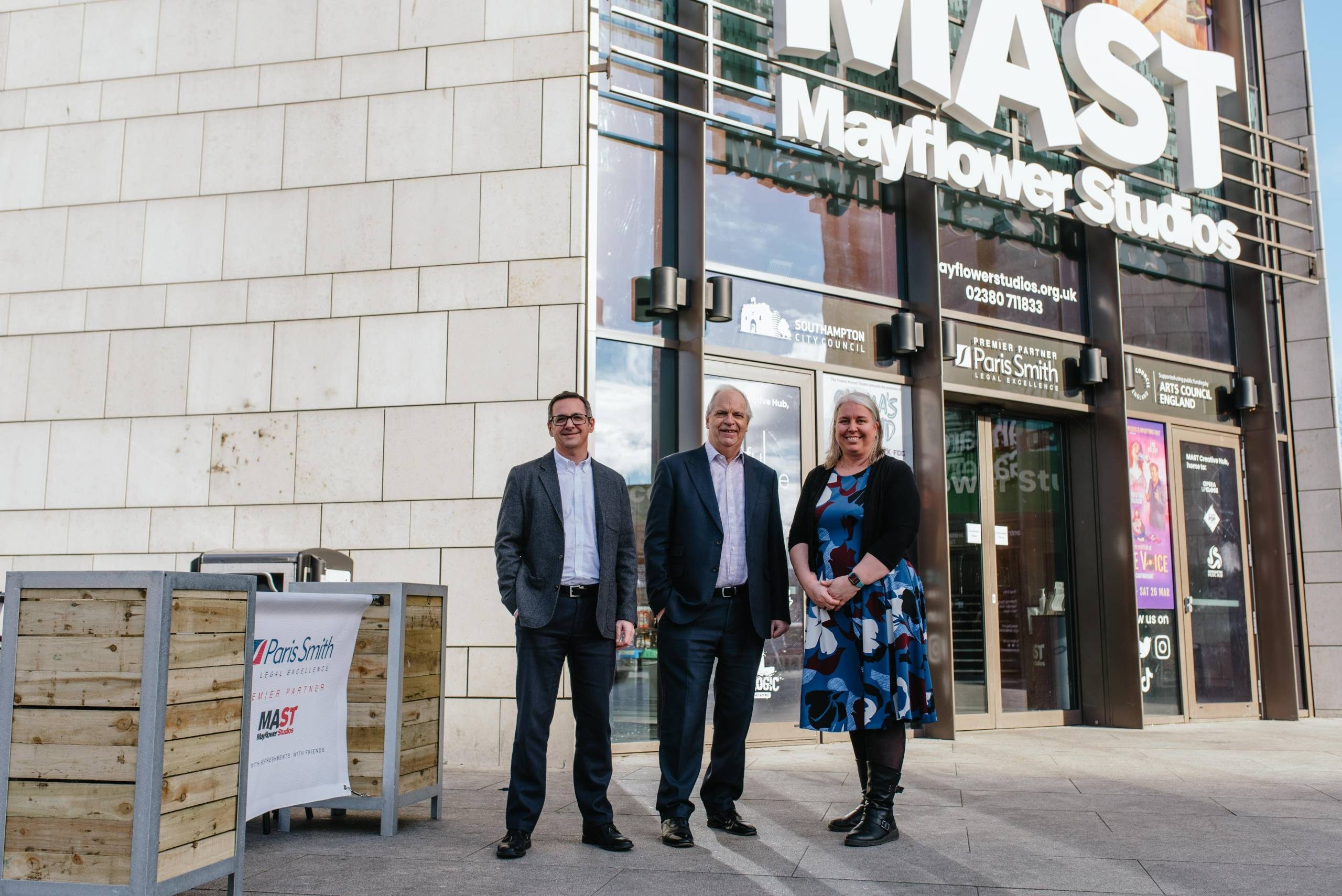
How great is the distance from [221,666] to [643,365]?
15.4ft

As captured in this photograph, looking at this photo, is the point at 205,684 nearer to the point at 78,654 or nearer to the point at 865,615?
the point at 78,654

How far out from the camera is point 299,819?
5305mm

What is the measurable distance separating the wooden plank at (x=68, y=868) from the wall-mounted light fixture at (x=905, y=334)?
6.91 meters

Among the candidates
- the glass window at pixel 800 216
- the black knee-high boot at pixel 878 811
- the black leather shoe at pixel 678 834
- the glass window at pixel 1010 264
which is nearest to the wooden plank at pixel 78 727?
the black leather shoe at pixel 678 834

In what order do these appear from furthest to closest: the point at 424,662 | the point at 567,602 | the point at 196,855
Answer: the point at 424,662 < the point at 567,602 < the point at 196,855

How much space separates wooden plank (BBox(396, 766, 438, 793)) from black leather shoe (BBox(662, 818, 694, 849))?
1155 mm

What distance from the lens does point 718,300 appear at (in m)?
8.27

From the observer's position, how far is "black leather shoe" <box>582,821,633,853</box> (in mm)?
4617

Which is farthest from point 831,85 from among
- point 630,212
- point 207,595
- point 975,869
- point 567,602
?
point 207,595

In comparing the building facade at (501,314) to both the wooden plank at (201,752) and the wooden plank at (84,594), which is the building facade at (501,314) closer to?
the wooden plank at (201,752)

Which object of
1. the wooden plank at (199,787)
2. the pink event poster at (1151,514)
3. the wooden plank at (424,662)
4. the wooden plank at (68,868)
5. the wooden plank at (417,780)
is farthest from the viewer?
the pink event poster at (1151,514)

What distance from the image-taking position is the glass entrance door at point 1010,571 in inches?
371

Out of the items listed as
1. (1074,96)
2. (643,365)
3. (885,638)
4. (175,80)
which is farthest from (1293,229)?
(175,80)

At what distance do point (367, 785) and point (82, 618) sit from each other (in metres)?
1.78
